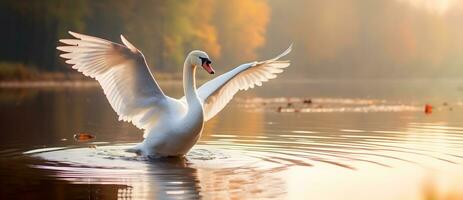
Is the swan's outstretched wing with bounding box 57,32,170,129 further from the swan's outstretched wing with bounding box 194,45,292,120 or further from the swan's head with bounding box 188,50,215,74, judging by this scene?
the swan's outstretched wing with bounding box 194,45,292,120

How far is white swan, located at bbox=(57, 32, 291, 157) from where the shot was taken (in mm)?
13219

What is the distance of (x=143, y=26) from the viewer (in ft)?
221

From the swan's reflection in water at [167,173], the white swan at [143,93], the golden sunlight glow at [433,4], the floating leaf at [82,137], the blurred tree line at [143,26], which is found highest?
the golden sunlight glow at [433,4]

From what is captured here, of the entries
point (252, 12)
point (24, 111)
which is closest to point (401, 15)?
point (252, 12)

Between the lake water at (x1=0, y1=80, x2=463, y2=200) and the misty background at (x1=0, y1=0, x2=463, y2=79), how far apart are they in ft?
104

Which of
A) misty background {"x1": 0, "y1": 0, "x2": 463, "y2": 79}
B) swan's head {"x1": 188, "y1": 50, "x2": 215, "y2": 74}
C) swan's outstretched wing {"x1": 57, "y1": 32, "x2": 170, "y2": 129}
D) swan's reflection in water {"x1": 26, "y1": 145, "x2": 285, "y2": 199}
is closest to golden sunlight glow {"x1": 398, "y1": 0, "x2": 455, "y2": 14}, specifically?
misty background {"x1": 0, "y1": 0, "x2": 463, "y2": 79}

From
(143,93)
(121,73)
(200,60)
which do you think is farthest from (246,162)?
(121,73)

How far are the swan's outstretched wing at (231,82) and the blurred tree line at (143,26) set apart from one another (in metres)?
38.7

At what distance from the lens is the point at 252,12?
280 ft

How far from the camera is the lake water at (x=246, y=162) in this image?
10.2 metres

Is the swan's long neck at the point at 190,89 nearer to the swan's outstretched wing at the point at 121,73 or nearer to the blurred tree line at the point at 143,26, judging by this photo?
the swan's outstretched wing at the point at 121,73

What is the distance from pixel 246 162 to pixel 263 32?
8176 cm

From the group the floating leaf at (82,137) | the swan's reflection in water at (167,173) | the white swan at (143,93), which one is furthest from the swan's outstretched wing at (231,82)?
the floating leaf at (82,137)

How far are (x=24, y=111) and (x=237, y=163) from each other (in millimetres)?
13378
